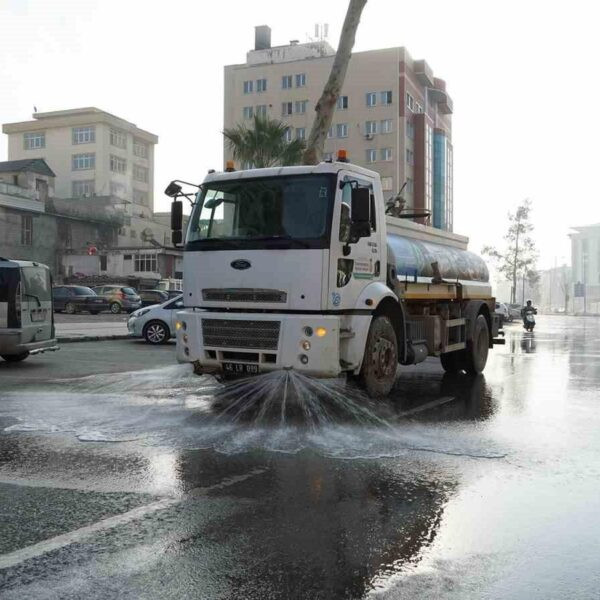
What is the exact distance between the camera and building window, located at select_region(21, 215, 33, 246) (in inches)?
2192

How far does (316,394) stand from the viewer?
955cm

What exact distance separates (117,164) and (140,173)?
5449 mm

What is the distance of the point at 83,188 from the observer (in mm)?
79875

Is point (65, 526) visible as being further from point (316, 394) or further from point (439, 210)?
point (439, 210)

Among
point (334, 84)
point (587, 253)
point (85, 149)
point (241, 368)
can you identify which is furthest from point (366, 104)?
point (587, 253)

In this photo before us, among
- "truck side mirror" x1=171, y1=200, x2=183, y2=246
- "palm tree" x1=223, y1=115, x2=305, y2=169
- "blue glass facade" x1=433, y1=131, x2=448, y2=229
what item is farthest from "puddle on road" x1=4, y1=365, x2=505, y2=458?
"blue glass facade" x1=433, y1=131, x2=448, y2=229

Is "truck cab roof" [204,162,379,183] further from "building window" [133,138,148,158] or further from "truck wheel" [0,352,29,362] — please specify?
"building window" [133,138,148,158]

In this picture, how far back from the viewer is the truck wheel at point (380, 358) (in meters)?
8.67

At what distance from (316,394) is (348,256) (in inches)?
87.1

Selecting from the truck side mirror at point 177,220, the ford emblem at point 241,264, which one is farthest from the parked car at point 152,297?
the ford emblem at point 241,264

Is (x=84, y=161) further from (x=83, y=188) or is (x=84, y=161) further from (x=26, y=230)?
(x=26, y=230)

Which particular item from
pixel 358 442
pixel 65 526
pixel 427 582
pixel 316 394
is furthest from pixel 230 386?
pixel 427 582

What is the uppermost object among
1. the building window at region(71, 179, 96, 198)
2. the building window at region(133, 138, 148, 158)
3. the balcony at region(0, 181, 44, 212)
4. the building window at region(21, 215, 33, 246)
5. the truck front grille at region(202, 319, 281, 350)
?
the building window at region(133, 138, 148, 158)

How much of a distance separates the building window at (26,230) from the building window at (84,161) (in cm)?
2408
